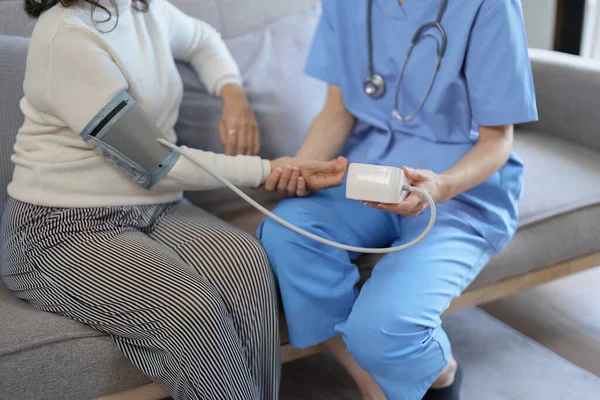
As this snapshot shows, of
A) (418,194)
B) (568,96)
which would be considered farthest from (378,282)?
(568,96)

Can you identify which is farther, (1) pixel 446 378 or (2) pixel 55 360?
(1) pixel 446 378

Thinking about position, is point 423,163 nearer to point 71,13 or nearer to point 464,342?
point 464,342

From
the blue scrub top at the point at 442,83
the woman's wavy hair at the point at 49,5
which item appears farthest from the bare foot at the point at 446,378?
the woman's wavy hair at the point at 49,5

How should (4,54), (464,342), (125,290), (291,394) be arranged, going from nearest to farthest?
(125,290) → (4,54) → (291,394) → (464,342)

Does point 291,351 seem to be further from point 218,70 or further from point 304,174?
point 218,70

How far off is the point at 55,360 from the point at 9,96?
1.90ft

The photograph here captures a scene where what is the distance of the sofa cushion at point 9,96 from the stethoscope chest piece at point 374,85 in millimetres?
681

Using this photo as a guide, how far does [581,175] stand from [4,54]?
4.11 feet

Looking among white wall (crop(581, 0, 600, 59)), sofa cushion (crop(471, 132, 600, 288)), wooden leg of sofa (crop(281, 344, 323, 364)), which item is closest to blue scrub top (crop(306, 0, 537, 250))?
sofa cushion (crop(471, 132, 600, 288))

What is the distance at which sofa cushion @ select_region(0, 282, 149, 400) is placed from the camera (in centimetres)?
101

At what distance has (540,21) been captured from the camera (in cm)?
244

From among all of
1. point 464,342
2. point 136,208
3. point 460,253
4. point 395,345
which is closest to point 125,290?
point 136,208

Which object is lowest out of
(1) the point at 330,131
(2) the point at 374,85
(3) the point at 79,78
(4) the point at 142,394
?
(4) the point at 142,394

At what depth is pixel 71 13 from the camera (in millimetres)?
1118
